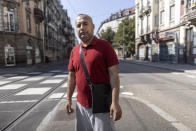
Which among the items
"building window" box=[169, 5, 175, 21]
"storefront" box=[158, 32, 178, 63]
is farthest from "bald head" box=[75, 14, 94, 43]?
"building window" box=[169, 5, 175, 21]

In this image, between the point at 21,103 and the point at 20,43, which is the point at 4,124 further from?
the point at 20,43

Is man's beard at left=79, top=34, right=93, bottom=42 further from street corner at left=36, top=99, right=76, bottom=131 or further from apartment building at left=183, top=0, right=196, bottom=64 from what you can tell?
apartment building at left=183, top=0, right=196, bottom=64

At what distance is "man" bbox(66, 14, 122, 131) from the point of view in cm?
152

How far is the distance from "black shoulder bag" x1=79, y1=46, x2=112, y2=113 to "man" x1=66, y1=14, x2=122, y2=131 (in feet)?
0.14

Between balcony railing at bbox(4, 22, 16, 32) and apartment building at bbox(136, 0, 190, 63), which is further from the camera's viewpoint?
apartment building at bbox(136, 0, 190, 63)

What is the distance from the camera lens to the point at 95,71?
1.53 m

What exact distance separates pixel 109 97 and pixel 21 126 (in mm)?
2367

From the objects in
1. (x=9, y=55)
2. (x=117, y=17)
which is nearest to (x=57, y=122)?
(x=9, y=55)

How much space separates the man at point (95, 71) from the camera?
5.00ft

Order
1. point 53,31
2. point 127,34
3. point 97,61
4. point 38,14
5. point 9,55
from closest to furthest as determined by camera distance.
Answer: point 97,61, point 9,55, point 38,14, point 127,34, point 53,31

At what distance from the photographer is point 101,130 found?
1537 mm

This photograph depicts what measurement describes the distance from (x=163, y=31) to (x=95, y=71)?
23.3 metres

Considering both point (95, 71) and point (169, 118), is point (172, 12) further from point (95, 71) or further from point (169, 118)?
point (95, 71)

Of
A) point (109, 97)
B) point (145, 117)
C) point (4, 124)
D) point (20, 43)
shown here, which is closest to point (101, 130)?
point (109, 97)
